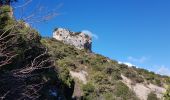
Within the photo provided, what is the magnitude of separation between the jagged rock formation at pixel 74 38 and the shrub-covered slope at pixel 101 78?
1152cm

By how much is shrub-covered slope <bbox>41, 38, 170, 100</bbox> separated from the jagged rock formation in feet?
37.8

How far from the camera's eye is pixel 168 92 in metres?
31.8

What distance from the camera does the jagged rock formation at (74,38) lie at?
318ft

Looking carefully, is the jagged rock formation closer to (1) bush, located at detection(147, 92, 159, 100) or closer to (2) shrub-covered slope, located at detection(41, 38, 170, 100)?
(2) shrub-covered slope, located at detection(41, 38, 170, 100)

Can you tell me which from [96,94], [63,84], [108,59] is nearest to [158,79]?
[108,59]

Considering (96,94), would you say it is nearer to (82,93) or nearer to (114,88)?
(82,93)

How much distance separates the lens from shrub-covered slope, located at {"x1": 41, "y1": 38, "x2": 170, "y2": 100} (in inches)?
2215

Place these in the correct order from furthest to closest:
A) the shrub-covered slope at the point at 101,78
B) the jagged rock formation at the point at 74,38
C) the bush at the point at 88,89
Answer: the jagged rock formation at the point at 74,38 < the shrub-covered slope at the point at 101,78 < the bush at the point at 88,89

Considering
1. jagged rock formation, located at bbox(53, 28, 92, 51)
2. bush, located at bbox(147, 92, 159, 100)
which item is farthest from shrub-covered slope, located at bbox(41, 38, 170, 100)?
jagged rock formation, located at bbox(53, 28, 92, 51)

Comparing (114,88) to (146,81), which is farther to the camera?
(146,81)

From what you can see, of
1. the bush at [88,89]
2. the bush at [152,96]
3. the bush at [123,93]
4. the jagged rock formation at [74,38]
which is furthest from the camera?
the jagged rock formation at [74,38]

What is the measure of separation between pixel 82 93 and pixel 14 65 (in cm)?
3217

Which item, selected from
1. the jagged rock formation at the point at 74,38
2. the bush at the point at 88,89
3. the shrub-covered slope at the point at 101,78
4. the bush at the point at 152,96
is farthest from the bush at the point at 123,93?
the jagged rock formation at the point at 74,38

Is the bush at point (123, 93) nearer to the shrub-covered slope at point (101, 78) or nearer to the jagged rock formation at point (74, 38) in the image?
the shrub-covered slope at point (101, 78)
